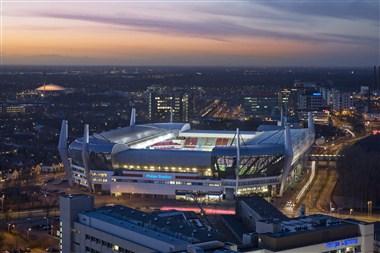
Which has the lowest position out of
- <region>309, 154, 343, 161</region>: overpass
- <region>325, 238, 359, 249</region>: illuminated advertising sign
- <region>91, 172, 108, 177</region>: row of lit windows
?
<region>309, 154, 343, 161</region>: overpass

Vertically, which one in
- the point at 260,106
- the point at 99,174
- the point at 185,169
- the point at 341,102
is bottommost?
the point at 99,174

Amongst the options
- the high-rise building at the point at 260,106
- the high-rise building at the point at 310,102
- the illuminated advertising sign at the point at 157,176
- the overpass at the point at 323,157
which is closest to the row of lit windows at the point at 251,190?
the illuminated advertising sign at the point at 157,176

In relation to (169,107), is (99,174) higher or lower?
lower

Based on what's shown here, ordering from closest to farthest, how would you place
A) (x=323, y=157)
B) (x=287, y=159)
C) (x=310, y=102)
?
(x=287, y=159) → (x=323, y=157) → (x=310, y=102)

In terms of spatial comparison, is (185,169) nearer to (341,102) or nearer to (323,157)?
(323,157)

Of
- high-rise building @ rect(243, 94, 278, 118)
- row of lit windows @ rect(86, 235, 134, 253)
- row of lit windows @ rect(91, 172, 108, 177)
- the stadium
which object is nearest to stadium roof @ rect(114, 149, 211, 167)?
the stadium

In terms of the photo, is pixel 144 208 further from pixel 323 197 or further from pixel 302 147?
pixel 302 147

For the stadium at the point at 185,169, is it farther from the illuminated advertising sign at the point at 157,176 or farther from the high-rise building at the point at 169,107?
the high-rise building at the point at 169,107

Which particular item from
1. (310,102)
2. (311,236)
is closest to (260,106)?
(310,102)

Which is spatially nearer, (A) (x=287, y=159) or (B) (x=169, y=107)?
(A) (x=287, y=159)

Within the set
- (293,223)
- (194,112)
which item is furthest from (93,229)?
(194,112)

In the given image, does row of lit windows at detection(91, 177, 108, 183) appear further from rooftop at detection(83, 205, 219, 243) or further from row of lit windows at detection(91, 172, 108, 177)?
rooftop at detection(83, 205, 219, 243)
